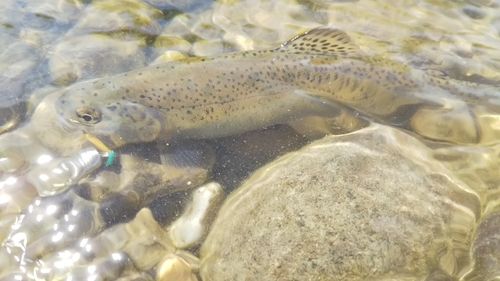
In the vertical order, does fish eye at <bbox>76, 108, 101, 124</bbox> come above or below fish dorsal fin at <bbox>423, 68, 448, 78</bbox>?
below

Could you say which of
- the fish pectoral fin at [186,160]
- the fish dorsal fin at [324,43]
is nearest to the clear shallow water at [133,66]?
the fish pectoral fin at [186,160]

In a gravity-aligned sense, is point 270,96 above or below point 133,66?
above

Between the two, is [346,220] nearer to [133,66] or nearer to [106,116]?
[106,116]

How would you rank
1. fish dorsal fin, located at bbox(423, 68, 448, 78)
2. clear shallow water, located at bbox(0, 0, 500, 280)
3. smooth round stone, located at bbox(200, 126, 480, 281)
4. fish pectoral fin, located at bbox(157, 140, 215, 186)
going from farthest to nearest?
fish dorsal fin, located at bbox(423, 68, 448, 78) → fish pectoral fin, located at bbox(157, 140, 215, 186) → clear shallow water, located at bbox(0, 0, 500, 280) → smooth round stone, located at bbox(200, 126, 480, 281)

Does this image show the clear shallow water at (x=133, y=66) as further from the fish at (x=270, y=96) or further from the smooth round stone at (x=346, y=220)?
the smooth round stone at (x=346, y=220)

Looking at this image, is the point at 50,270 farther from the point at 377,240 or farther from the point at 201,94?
the point at 377,240

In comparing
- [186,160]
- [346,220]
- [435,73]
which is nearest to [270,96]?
[186,160]

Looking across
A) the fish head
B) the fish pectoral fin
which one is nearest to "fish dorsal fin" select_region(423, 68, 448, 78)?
the fish pectoral fin

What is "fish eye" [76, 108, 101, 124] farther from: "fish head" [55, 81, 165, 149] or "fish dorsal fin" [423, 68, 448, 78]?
"fish dorsal fin" [423, 68, 448, 78]
